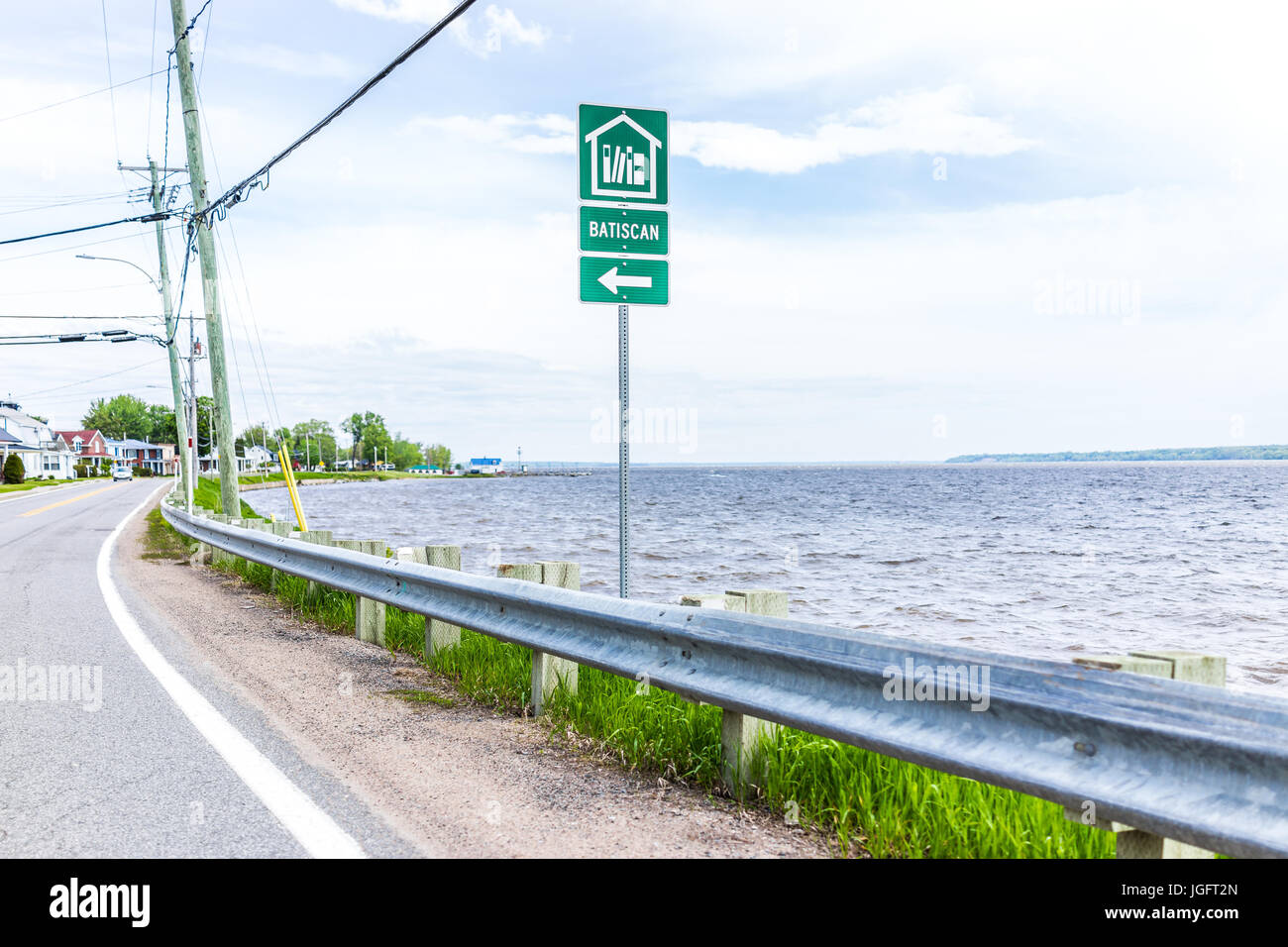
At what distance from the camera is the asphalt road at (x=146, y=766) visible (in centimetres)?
373

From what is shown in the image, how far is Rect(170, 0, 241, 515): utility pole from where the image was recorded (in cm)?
1812

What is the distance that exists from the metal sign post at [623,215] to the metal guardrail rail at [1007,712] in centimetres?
158

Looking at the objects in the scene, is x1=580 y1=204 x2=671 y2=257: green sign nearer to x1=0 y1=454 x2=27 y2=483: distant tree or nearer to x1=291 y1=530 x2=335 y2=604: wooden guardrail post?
x1=291 y1=530 x2=335 y2=604: wooden guardrail post

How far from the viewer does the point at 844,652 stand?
374 cm

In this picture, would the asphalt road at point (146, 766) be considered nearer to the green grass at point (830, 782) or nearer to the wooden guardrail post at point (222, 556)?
the green grass at point (830, 782)

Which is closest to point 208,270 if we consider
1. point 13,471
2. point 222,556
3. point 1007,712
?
point 222,556

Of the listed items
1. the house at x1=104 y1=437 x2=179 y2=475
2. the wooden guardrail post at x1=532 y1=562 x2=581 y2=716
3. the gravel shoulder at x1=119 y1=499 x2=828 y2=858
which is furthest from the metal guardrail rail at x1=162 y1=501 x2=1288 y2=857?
the house at x1=104 y1=437 x2=179 y2=475

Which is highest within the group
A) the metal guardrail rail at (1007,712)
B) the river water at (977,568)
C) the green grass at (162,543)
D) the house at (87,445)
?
the house at (87,445)

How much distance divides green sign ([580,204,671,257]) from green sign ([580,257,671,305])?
8cm

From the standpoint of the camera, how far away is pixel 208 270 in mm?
18109

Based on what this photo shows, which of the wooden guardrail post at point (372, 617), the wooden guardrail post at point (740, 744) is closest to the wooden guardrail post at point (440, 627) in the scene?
the wooden guardrail post at point (372, 617)
